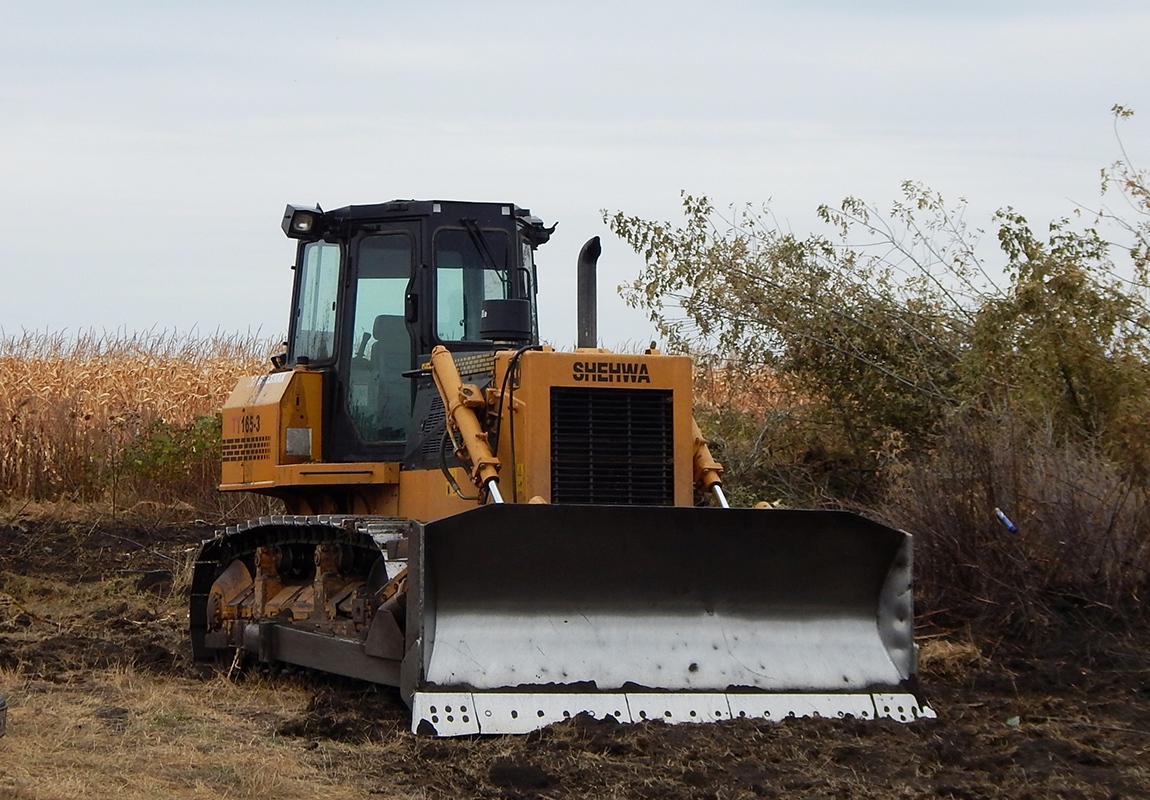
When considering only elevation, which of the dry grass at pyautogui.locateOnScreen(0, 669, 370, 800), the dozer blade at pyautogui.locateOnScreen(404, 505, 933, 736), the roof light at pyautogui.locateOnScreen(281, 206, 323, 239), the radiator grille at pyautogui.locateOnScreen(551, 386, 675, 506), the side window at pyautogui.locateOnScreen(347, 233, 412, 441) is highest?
the roof light at pyautogui.locateOnScreen(281, 206, 323, 239)

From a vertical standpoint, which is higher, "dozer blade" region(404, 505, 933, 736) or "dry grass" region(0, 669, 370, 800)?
"dozer blade" region(404, 505, 933, 736)

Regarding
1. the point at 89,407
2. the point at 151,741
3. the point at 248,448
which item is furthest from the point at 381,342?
the point at 89,407

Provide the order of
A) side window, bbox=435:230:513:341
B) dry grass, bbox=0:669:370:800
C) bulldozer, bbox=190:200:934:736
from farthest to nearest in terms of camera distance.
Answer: side window, bbox=435:230:513:341 → bulldozer, bbox=190:200:934:736 → dry grass, bbox=0:669:370:800

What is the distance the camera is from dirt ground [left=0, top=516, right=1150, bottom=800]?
18.6 feet

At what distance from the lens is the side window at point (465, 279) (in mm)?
8633

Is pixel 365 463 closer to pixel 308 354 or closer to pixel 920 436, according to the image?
pixel 308 354

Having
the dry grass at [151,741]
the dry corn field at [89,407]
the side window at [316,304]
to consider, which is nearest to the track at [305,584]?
the dry grass at [151,741]

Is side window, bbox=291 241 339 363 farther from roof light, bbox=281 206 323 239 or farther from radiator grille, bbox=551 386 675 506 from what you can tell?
radiator grille, bbox=551 386 675 506

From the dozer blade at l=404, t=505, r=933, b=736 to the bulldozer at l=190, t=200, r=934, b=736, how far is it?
11 mm

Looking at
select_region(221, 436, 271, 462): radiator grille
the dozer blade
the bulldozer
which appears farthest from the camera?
select_region(221, 436, 271, 462): radiator grille

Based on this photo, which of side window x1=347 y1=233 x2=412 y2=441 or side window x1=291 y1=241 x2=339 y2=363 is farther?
side window x1=291 y1=241 x2=339 y2=363

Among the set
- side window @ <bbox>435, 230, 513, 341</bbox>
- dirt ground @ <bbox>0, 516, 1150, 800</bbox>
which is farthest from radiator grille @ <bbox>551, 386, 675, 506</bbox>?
dirt ground @ <bbox>0, 516, 1150, 800</bbox>

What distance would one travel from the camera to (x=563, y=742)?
20.6ft

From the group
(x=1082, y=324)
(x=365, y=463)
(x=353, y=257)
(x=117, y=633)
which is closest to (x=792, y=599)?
(x=365, y=463)
